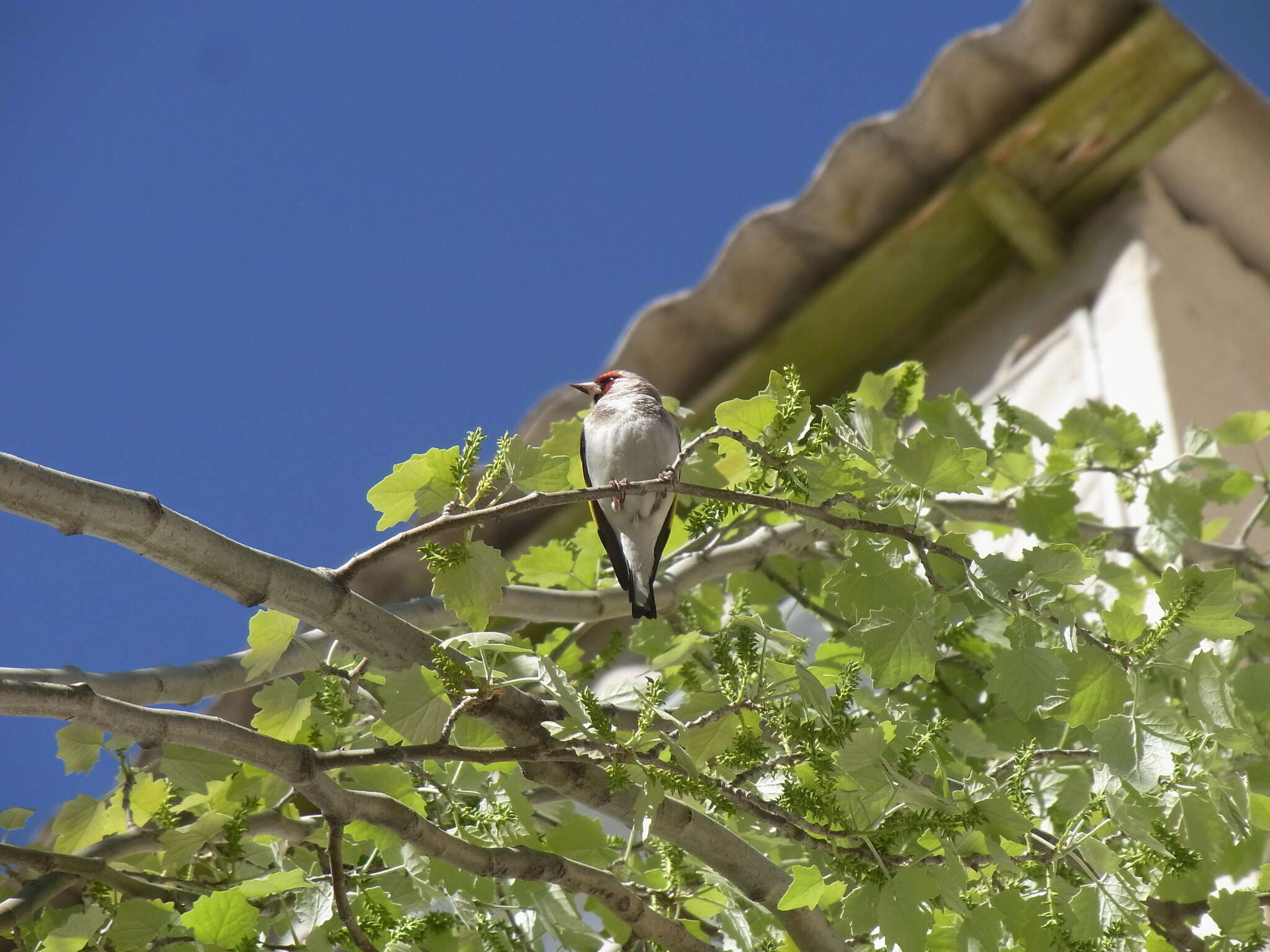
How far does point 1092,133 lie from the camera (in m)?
5.37

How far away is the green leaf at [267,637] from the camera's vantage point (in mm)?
1953

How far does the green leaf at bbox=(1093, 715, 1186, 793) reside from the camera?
176cm

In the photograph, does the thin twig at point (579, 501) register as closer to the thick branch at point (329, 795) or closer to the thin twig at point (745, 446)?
the thin twig at point (745, 446)

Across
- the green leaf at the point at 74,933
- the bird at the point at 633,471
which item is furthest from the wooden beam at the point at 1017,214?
the green leaf at the point at 74,933

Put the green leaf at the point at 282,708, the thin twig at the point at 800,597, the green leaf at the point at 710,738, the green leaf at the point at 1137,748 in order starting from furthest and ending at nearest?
1. the thin twig at the point at 800,597
2. the green leaf at the point at 282,708
3. the green leaf at the point at 710,738
4. the green leaf at the point at 1137,748

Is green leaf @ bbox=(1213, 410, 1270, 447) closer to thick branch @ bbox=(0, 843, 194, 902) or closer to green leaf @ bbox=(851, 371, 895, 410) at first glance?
green leaf @ bbox=(851, 371, 895, 410)

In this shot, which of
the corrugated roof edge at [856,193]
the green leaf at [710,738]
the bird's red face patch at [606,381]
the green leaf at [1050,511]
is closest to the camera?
the green leaf at [710,738]

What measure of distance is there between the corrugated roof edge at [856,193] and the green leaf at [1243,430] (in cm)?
263

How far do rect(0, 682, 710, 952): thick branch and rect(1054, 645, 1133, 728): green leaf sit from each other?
0.79 metres

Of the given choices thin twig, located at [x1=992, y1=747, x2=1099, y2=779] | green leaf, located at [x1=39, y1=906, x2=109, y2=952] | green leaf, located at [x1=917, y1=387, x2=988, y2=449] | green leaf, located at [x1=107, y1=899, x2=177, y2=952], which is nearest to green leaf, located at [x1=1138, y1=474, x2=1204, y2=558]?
green leaf, located at [x1=917, y1=387, x2=988, y2=449]

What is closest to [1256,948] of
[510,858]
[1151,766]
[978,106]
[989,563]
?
[1151,766]

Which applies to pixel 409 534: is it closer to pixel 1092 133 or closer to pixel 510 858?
pixel 510 858

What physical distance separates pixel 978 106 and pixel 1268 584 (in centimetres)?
301

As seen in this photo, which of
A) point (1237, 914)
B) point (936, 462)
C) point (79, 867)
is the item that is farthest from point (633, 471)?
point (1237, 914)
